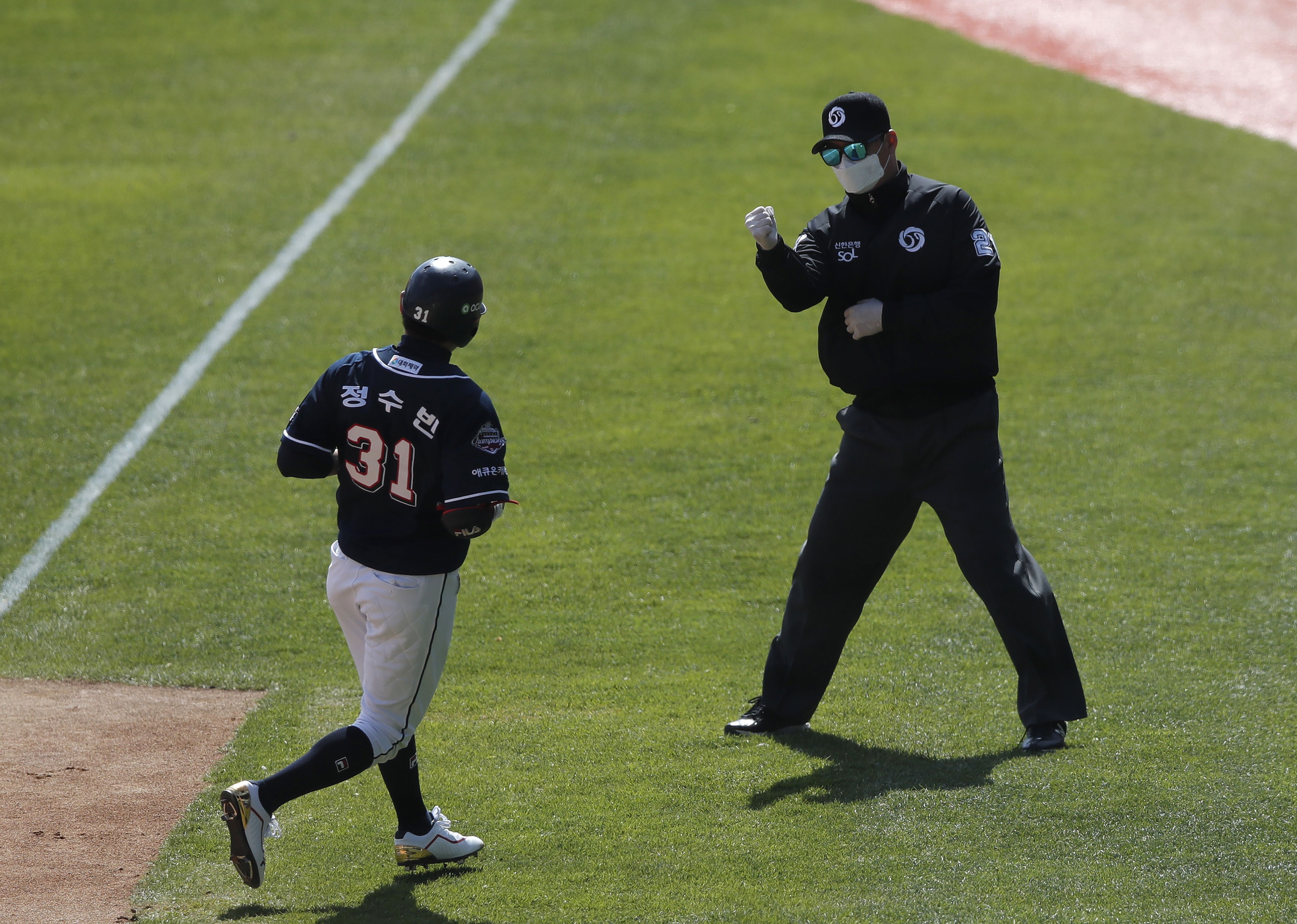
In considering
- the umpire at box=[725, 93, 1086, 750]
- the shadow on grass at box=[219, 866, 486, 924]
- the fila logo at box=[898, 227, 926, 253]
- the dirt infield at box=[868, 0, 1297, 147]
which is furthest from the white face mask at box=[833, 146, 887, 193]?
the dirt infield at box=[868, 0, 1297, 147]

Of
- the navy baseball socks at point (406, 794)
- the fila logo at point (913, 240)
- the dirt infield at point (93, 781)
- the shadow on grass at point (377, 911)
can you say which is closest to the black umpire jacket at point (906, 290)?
the fila logo at point (913, 240)

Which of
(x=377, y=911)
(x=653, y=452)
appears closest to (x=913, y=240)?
(x=377, y=911)

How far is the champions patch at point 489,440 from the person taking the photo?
383 centimetres

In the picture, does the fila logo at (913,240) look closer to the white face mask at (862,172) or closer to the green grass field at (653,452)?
the white face mask at (862,172)

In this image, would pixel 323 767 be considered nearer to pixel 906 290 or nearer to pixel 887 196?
pixel 906 290

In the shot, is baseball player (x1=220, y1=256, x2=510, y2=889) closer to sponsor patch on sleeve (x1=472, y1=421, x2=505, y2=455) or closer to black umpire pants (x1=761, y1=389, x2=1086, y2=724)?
sponsor patch on sleeve (x1=472, y1=421, x2=505, y2=455)

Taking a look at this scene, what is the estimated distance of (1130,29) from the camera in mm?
14602

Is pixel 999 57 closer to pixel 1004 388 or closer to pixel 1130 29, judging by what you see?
pixel 1130 29

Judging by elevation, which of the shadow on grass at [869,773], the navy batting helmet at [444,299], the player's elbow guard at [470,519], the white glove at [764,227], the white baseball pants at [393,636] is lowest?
the shadow on grass at [869,773]

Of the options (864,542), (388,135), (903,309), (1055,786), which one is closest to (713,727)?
(864,542)

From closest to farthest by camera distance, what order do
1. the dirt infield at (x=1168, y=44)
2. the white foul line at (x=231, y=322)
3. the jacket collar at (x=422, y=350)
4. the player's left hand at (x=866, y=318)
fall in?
the jacket collar at (x=422, y=350)
the player's left hand at (x=866, y=318)
the white foul line at (x=231, y=322)
the dirt infield at (x=1168, y=44)

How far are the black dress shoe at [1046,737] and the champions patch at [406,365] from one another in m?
2.47

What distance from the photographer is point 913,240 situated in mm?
4680

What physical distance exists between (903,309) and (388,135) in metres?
8.17
